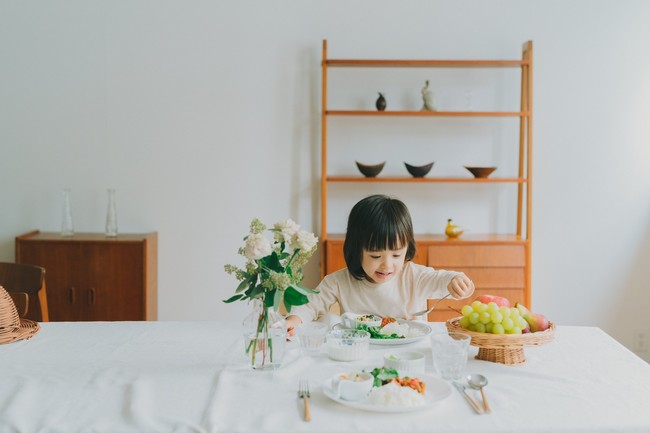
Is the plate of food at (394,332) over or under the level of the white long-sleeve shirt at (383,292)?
under

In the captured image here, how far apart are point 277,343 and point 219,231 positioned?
7.54 feet

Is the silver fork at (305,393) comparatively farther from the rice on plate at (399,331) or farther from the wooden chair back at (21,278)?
the wooden chair back at (21,278)

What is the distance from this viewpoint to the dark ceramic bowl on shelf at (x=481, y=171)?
150 inches

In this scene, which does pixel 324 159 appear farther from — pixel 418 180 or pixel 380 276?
pixel 380 276

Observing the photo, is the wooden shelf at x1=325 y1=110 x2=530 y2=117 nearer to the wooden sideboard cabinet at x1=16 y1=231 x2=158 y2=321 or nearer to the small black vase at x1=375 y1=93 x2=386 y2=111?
the small black vase at x1=375 y1=93 x2=386 y2=111

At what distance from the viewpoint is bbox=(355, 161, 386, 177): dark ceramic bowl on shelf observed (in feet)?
12.5

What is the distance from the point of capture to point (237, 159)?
3.96 meters

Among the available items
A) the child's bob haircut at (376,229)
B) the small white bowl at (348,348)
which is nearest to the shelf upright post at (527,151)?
the child's bob haircut at (376,229)

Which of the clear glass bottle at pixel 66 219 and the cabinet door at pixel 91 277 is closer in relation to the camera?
the cabinet door at pixel 91 277

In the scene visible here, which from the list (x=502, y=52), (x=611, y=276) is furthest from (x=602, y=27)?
(x=611, y=276)

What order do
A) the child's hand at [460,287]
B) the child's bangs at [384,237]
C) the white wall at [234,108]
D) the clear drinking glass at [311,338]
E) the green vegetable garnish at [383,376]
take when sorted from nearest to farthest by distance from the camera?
the green vegetable garnish at [383,376], the clear drinking glass at [311,338], the child's hand at [460,287], the child's bangs at [384,237], the white wall at [234,108]

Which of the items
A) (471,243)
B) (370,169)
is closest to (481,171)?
(471,243)

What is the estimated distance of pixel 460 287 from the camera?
2.18 metres

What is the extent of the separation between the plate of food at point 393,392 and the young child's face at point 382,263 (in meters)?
0.72
